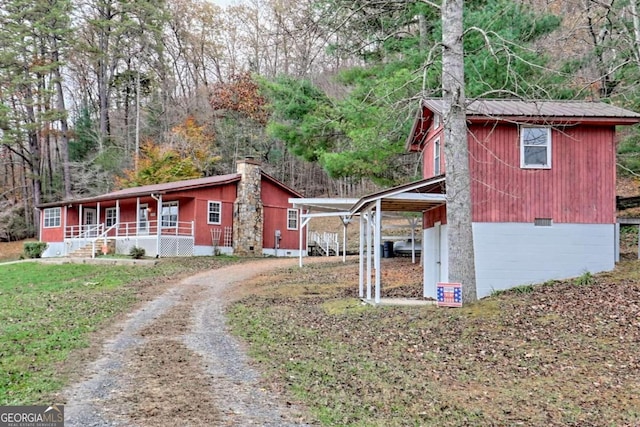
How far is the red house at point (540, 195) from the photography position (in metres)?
12.1

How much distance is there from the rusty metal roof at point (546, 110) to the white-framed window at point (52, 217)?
1005 inches

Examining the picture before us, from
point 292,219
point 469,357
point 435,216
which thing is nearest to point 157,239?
point 292,219

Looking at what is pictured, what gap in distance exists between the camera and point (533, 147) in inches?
486

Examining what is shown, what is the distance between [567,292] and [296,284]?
780cm

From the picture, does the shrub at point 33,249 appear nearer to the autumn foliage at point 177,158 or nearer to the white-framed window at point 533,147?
the autumn foliage at point 177,158

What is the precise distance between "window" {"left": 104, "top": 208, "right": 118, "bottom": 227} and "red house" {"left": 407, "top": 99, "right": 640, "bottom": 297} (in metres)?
23.0

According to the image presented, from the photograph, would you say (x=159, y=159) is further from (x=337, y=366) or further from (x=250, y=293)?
(x=337, y=366)

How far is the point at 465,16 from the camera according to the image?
49.4ft

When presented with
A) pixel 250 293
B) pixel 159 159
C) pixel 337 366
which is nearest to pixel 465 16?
pixel 250 293

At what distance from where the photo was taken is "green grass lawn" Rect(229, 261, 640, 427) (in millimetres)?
5566

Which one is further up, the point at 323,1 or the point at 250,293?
the point at 323,1

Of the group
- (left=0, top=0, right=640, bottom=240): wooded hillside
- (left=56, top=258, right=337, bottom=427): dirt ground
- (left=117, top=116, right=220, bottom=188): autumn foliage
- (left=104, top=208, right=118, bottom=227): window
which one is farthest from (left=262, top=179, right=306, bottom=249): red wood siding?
(left=56, top=258, right=337, bottom=427): dirt ground

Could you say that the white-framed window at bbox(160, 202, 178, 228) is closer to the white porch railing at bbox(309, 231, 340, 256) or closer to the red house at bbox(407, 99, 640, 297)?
the white porch railing at bbox(309, 231, 340, 256)

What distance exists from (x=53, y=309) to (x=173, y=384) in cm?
683
